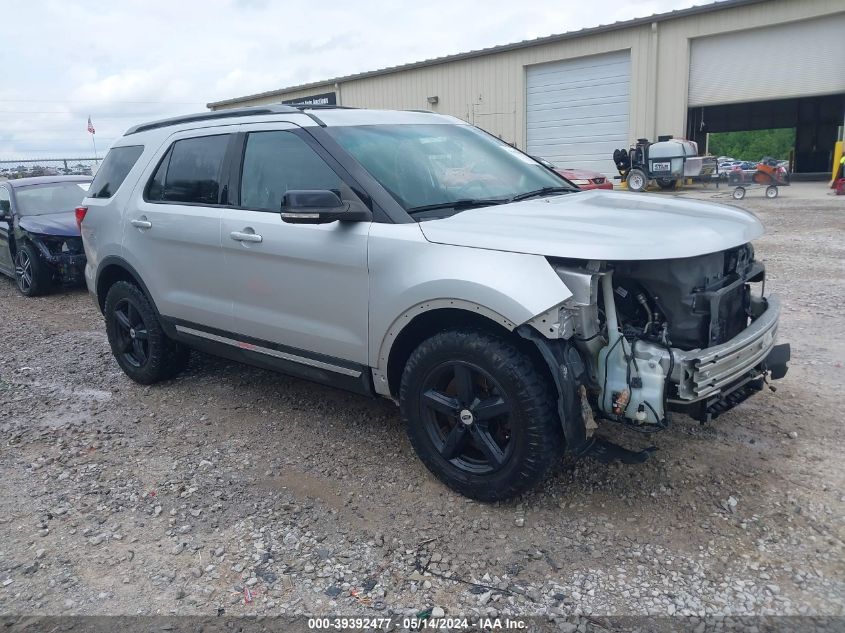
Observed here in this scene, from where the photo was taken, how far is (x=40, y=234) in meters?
9.29

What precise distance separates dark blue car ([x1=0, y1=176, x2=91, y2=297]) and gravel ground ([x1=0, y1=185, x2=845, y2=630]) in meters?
5.01

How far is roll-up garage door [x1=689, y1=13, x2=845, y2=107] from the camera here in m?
19.5

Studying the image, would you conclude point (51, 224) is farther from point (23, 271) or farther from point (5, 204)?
point (5, 204)

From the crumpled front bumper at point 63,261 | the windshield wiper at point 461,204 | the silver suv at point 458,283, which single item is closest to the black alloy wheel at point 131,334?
the silver suv at point 458,283

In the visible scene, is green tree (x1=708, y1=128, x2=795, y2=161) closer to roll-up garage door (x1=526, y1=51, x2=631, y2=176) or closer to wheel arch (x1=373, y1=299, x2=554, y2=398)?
roll-up garage door (x1=526, y1=51, x2=631, y2=176)

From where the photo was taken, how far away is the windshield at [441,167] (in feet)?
12.1

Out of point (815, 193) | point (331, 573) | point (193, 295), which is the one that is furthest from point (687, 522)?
point (815, 193)

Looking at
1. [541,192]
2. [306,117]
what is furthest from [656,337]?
[306,117]

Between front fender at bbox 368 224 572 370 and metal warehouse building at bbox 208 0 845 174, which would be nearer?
front fender at bbox 368 224 572 370

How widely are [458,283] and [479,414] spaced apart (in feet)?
2.10

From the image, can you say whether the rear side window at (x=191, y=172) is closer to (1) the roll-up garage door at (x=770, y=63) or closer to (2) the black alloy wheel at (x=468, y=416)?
(2) the black alloy wheel at (x=468, y=416)

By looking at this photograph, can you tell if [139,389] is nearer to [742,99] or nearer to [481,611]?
[481,611]

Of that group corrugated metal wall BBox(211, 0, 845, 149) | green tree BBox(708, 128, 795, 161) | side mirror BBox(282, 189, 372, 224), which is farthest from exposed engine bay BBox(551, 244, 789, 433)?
green tree BBox(708, 128, 795, 161)

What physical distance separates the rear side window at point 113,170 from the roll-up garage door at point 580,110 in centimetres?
2006
